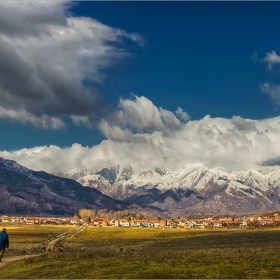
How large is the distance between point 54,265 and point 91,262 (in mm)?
4815

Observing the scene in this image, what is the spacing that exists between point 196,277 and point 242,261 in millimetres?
14107

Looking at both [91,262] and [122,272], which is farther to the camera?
[91,262]

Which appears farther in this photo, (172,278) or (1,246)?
(1,246)

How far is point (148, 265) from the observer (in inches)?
1879

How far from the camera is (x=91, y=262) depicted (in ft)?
174

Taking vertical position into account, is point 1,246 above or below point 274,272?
above

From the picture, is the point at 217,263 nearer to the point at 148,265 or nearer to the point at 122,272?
the point at 148,265

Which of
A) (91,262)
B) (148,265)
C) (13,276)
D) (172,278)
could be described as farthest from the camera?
(91,262)

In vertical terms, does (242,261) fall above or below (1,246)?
below

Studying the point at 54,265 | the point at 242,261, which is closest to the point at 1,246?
the point at 54,265

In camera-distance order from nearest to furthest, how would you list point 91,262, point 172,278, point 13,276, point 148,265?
point 172,278
point 13,276
point 148,265
point 91,262

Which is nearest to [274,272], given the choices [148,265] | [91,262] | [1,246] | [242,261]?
[242,261]

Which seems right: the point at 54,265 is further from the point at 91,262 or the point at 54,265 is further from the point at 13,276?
the point at 13,276

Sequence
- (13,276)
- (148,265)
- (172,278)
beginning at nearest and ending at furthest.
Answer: (172,278) → (13,276) → (148,265)
